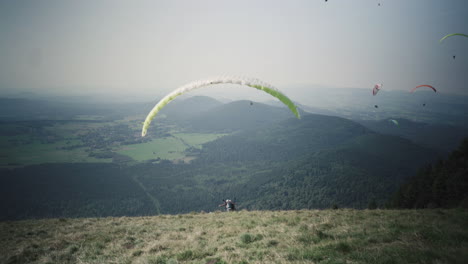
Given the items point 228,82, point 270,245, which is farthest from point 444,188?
point 228,82

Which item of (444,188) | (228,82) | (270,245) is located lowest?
(444,188)

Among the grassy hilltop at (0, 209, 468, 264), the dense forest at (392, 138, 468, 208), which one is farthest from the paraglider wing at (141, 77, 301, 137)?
the dense forest at (392, 138, 468, 208)

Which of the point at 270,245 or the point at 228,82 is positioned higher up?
the point at 228,82

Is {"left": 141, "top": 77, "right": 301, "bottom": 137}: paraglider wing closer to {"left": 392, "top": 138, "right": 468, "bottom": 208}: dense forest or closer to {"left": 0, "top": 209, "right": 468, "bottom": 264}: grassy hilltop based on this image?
{"left": 0, "top": 209, "right": 468, "bottom": 264}: grassy hilltop

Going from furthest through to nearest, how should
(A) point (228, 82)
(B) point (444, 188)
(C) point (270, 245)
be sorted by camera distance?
(B) point (444, 188) < (C) point (270, 245) < (A) point (228, 82)

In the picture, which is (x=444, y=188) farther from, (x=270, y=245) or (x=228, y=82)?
(x=228, y=82)

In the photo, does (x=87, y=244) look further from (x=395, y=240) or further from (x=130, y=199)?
(x=130, y=199)

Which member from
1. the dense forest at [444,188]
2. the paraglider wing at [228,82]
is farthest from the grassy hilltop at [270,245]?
the dense forest at [444,188]

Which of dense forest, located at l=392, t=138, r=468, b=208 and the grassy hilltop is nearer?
the grassy hilltop

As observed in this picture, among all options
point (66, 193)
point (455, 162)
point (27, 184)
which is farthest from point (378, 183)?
point (27, 184)

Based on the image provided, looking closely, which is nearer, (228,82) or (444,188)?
(228,82)

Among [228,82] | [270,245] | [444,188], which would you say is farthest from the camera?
[444,188]
